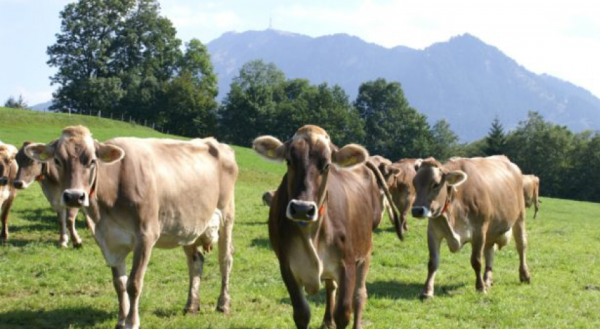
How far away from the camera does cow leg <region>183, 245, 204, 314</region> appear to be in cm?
847

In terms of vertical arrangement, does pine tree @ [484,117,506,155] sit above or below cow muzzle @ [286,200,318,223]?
below

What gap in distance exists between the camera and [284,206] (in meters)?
6.14

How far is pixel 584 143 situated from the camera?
275 feet

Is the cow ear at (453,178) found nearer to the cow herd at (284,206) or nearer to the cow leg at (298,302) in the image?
the cow herd at (284,206)

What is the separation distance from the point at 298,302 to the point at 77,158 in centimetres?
313

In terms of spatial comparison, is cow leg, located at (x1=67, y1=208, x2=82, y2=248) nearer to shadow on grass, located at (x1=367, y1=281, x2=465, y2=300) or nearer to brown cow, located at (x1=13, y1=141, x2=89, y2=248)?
brown cow, located at (x1=13, y1=141, x2=89, y2=248)

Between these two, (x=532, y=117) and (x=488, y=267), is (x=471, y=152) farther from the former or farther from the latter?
(x=488, y=267)

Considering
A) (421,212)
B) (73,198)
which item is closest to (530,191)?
(421,212)

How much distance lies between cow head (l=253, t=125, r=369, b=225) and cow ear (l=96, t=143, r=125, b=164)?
1978mm

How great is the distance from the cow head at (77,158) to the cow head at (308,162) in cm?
207

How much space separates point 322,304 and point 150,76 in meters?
69.7

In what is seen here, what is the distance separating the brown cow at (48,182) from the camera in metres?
11.5

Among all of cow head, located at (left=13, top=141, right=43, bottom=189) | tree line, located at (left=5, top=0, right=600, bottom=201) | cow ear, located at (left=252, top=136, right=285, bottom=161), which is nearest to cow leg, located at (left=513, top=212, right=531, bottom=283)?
cow ear, located at (left=252, top=136, right=285, bottom=161)

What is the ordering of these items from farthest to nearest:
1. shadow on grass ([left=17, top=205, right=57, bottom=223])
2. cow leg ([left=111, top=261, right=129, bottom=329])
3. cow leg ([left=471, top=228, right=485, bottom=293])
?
shadow on grass ([left=17, top=205, right=57, bottom=223]) → cow leg ([left=471, top=228, right=485, bottom=293]) → cow leg ([left=111, top=261, right=129, bottom=329])
